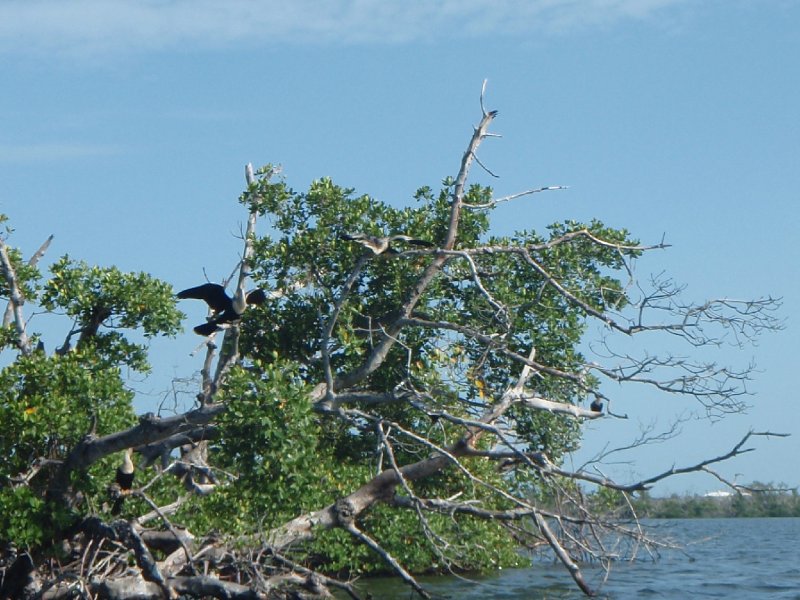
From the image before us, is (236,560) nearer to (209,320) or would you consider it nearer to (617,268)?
(209,320)

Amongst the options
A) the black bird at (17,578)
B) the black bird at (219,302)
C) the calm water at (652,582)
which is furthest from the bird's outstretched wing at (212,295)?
the calm water at (652,582)

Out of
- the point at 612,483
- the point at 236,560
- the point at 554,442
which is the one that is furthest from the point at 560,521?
the point at 236,560

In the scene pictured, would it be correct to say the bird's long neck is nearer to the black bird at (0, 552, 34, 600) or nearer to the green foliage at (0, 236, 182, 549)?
the green foliage at (0, 236, 182, 549)

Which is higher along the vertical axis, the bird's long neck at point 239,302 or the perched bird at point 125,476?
the bird's long neck at point 239,302

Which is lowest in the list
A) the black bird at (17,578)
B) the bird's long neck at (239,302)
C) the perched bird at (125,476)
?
the black bird at (17,578)

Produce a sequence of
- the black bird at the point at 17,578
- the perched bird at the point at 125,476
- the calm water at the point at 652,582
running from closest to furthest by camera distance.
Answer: the black bird at the point at 17,578 → the perched bird at the point at 125,476 → the calm water at the point at 652,582

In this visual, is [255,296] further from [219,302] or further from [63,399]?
[63,399]

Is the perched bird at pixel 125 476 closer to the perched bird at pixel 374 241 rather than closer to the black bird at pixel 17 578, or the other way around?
the black bird at pixel 17 578

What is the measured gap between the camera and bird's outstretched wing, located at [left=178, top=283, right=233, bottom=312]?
12.2 meters

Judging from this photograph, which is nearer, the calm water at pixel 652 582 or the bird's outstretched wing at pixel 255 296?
the bird's outstretched wing at pixel 255 296

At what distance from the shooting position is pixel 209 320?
12.3 meters

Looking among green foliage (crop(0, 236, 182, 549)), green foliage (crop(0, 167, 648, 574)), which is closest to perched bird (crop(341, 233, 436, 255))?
green foliage (crop(0, 167, 648, 574))

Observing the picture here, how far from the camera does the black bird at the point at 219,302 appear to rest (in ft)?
39.8

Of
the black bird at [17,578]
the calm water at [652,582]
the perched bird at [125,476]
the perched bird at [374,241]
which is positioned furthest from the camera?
the calm water at [652,582]
